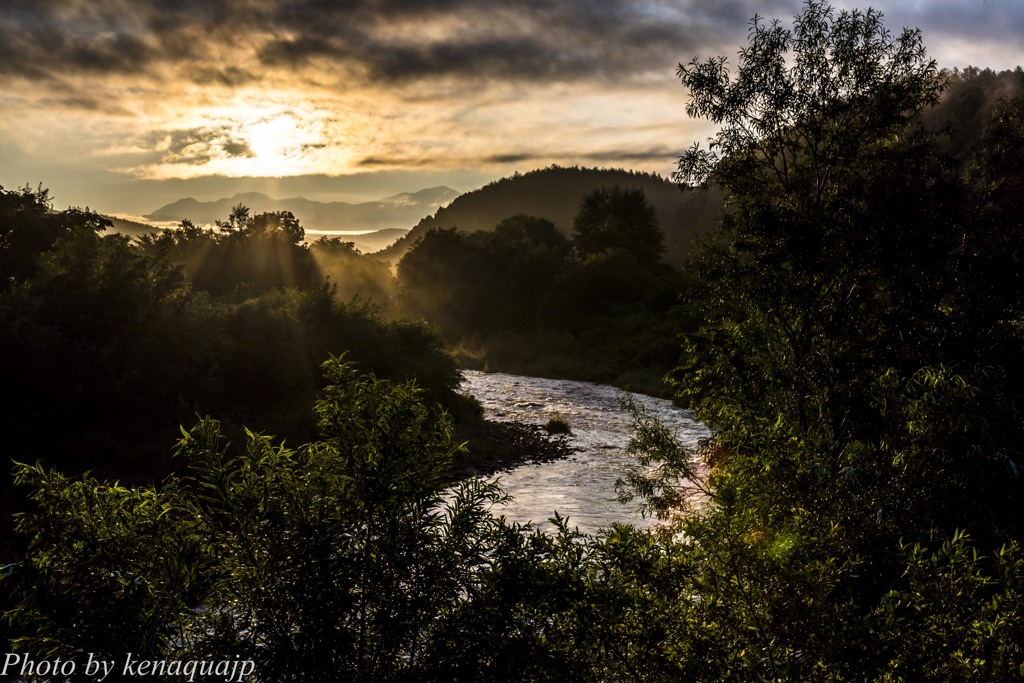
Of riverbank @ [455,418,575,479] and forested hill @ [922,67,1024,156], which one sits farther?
forested hill @ [922,67,1024,156]

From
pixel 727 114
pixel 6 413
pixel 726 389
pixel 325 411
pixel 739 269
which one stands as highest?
pixel 727 114

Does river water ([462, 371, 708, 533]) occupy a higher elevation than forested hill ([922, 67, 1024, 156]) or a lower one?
lower

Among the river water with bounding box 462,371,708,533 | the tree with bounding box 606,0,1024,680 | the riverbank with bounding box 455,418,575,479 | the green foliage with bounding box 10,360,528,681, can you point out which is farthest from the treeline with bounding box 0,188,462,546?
the tree with bounding box 606,0,1024,680

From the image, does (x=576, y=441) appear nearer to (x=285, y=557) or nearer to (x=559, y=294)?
(x=285, y=557)

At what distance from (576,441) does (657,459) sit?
49.4 feet

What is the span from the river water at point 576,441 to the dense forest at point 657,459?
182 centimetres

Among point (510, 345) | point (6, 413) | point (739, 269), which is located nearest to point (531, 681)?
point (739, 269)

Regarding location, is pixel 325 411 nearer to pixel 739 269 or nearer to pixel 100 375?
pixel 739 269

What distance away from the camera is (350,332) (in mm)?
33750

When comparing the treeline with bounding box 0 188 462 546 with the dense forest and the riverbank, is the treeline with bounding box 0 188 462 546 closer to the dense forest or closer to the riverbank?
the dense forest

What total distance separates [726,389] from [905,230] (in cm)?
482

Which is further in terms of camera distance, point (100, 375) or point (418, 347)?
point (418, 347)

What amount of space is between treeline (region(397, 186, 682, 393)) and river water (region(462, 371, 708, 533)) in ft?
18.2

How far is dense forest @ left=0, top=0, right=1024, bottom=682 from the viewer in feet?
20.0
